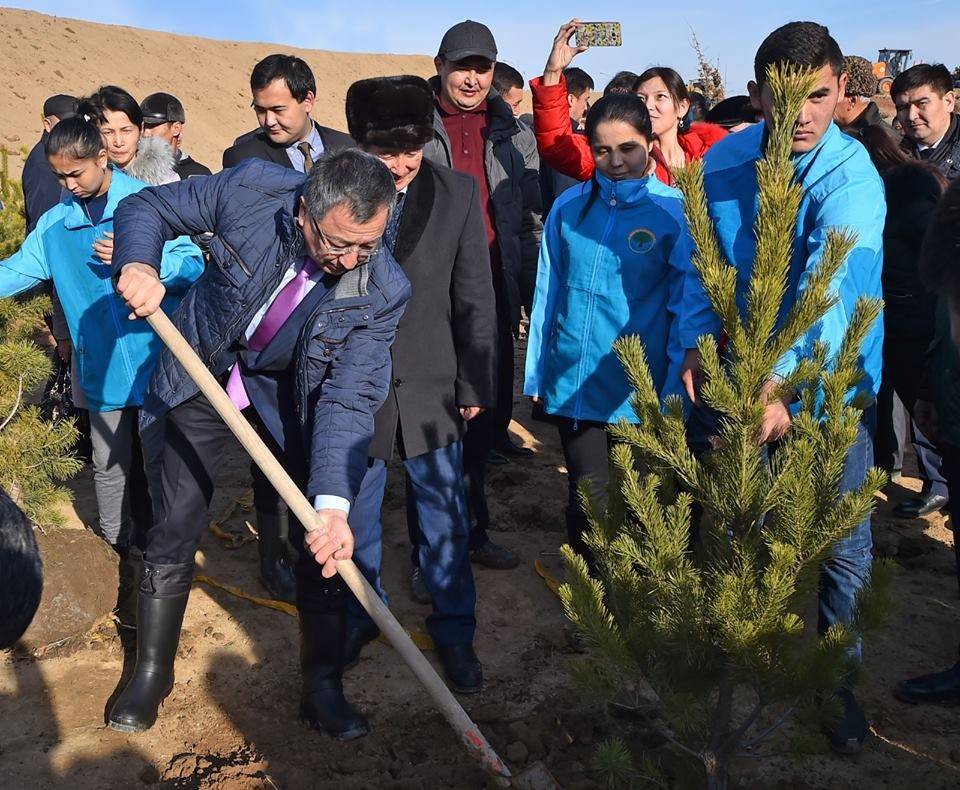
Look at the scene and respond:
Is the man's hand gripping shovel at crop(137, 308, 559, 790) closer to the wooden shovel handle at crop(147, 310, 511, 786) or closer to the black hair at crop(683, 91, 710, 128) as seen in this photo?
the wooden shovel handle at crop(147, 310, 511, 786)

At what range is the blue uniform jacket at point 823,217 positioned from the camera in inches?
100

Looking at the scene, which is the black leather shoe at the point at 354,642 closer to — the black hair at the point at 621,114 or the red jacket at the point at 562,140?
the black hair at the point at 621,114

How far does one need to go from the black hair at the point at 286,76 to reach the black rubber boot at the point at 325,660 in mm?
2342

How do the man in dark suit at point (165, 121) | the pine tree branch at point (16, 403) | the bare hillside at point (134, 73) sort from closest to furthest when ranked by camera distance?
the pine tree branch at point (16, 403) → the man in dark suit at point (165, 121) → the bare hillside at point (134, 73)

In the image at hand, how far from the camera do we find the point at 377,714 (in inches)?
131

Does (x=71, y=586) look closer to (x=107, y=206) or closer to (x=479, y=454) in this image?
(x=107, y=206)

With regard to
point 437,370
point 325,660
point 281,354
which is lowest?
point 325,660

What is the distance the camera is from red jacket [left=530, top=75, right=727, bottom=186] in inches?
164

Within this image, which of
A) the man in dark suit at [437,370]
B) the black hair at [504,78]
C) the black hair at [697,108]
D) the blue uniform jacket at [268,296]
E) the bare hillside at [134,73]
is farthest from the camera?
the bare hillside at [134,73]

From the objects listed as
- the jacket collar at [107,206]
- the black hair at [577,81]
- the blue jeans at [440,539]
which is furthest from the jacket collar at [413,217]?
the black hair at [577,81]

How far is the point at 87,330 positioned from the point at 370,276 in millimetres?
1637

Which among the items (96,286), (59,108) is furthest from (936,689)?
(59,108)

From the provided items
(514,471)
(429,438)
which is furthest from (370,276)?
(514,471)

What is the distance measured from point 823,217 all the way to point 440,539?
1757 mm
